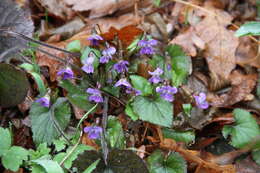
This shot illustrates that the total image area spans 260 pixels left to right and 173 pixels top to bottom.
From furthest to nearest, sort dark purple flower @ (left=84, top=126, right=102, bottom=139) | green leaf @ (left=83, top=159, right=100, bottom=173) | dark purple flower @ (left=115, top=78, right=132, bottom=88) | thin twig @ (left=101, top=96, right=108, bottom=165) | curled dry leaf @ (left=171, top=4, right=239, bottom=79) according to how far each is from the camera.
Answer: curled dry leaf @ (left=171, top=4, right=239, bottom=79) → dark purple flower @ (left=115, top=78, right=132, bottom=88) → dark purple flower @ (left=84, top=126, right=102, bottom=139) → thin twig @ (left=101, top=96, right=108, bottom=165) → green leaf @ (left=83, top=159, right=100, bottom=173)

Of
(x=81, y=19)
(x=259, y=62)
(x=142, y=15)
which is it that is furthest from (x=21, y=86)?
(x=259, y=62)

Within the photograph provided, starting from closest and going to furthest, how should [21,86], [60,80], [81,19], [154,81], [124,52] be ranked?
[21,86] < [154,81] < [60,80] < [124,52] < [81,19]

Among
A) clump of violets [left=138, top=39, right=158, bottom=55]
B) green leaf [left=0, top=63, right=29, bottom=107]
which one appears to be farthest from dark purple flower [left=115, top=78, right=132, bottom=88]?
green leaf [left=0, top=63, right=29, bottom=107]

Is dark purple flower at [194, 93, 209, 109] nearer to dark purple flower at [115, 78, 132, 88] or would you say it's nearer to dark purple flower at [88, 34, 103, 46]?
dark purple flower at [115, 78, 132, 88]

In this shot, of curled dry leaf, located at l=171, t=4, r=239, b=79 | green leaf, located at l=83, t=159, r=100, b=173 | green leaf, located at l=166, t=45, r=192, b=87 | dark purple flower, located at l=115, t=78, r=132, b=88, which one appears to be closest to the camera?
green leaf, located at l=83, t=159, r=100, b=173

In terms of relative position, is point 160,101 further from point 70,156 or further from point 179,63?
point 70,156

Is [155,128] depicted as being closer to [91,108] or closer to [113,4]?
[91,108]
